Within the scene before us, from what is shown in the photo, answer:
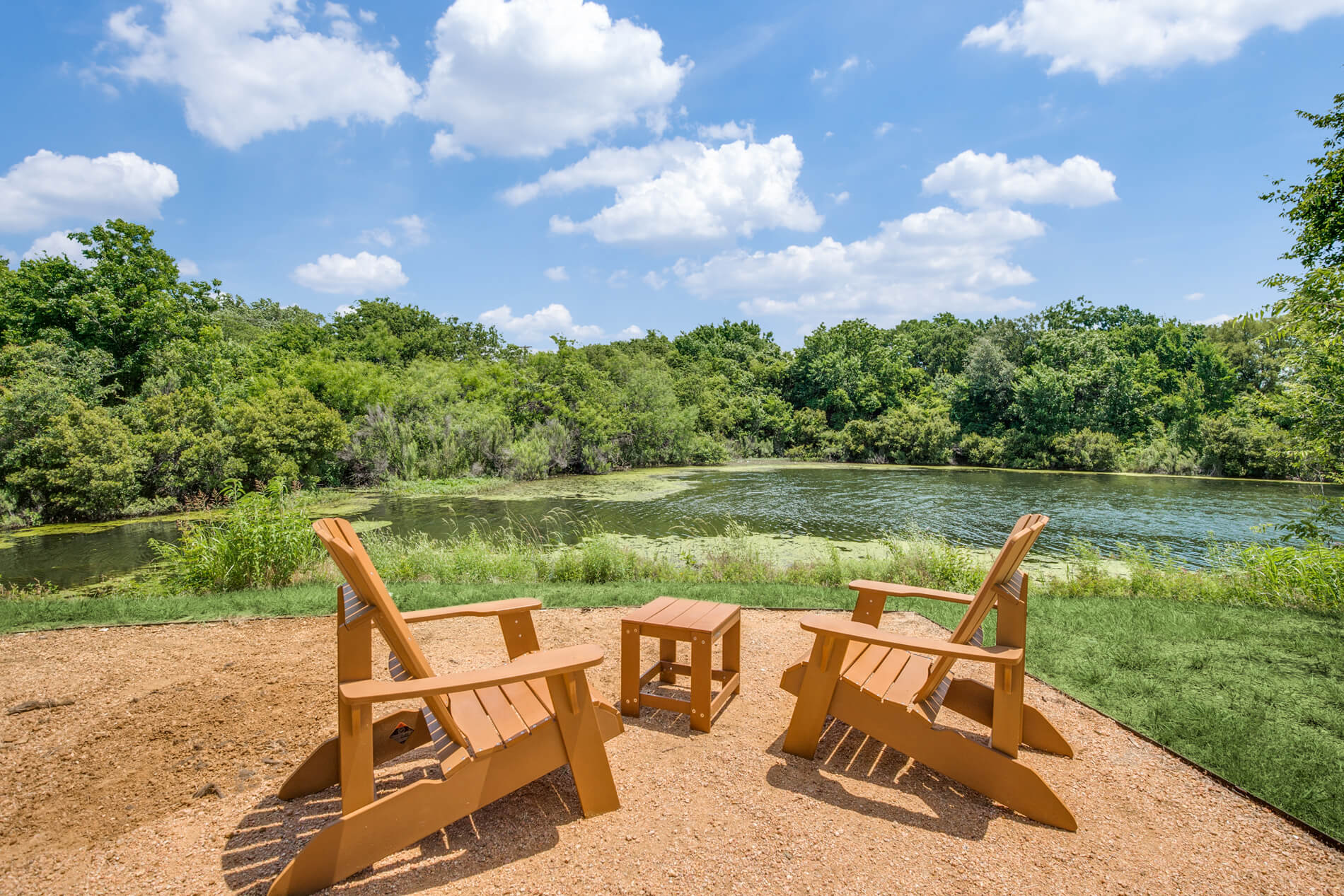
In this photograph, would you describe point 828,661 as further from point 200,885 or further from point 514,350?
point 514,350

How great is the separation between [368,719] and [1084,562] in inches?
339

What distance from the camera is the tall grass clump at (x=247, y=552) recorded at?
20.4 feet

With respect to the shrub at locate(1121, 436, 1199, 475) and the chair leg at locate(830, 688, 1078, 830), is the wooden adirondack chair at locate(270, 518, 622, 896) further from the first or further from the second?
the shrub at locate(1121, 436, 1199, 475)

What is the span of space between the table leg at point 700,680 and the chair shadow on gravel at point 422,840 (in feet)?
2.37

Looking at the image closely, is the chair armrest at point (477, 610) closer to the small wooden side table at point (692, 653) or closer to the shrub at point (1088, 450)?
the small wooden side table at point (692, 653)

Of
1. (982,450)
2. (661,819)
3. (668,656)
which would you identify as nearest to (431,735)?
(661,819)

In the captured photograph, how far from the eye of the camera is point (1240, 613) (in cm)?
471

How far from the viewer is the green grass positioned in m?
2.74

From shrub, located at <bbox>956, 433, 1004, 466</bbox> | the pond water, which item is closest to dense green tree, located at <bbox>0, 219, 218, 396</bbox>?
the pond water

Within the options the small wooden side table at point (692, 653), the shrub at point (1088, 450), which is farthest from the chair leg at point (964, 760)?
Result: the shrub at point (1088, 450)

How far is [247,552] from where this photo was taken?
6277mm

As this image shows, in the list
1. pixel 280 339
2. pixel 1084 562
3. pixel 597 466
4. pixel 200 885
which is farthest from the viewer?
pixel 280 339

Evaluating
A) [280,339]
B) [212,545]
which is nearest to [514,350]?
[280,339]

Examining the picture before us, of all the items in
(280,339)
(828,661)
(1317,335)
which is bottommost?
(828,661)
